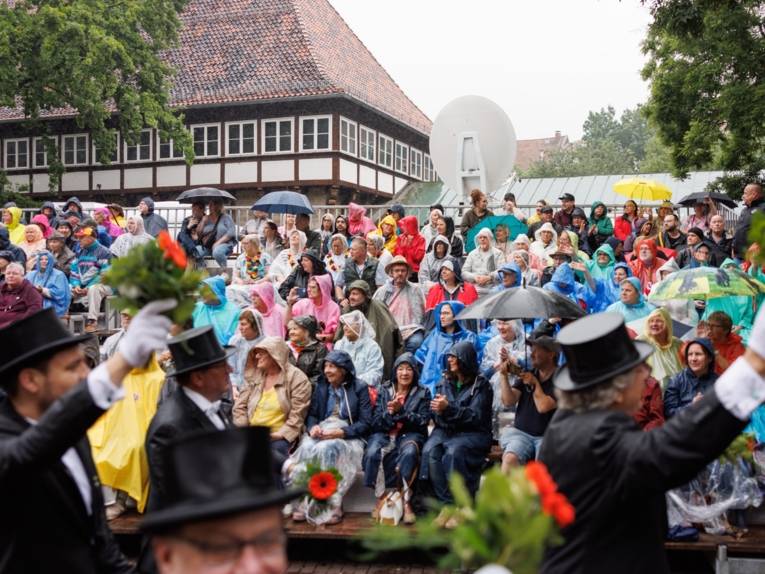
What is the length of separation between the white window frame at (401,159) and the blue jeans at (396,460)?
28486mm

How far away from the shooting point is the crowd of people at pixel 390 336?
26.4ft

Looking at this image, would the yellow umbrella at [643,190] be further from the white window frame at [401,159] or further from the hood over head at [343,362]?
the white window frame at [401,159]

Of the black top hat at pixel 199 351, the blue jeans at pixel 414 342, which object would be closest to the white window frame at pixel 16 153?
the blue jeans at pixel 414 342

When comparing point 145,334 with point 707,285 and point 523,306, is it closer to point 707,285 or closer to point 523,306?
point 523,306

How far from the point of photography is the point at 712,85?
16.0 m

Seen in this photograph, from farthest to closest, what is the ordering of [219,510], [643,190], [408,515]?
[643,190], [408,515], [219,510]

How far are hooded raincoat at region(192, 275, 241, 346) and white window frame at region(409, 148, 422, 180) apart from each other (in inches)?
1057

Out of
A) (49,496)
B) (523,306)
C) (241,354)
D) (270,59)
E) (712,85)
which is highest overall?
(270,59)

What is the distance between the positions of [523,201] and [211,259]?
16665 millimetres

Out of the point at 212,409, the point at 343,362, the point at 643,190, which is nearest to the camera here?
the point at 212,409

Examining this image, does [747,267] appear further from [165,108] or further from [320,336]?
[165,108]

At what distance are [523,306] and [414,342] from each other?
3.14 metres

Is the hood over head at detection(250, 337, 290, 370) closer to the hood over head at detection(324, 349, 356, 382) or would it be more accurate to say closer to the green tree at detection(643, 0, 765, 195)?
the hood over head at detection(324, 349, 356, 382)

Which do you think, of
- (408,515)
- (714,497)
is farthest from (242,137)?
(714,497)
